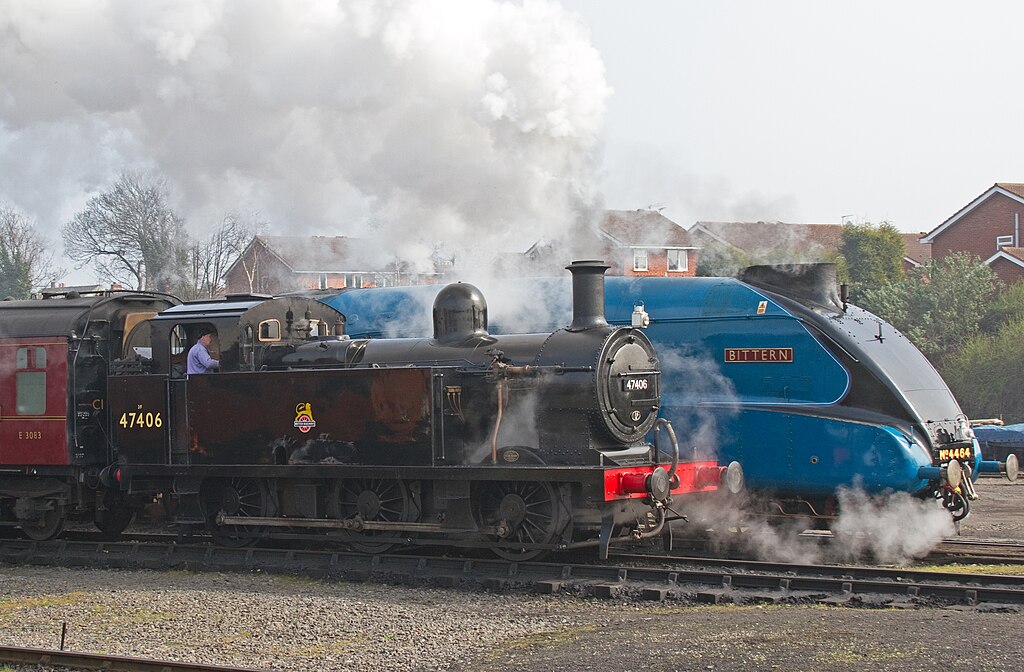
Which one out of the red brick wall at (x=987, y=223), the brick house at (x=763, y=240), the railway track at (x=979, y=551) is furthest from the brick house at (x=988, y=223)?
the railway track at (x=979, y=551)

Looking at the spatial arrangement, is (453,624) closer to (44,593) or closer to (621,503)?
(621,503)

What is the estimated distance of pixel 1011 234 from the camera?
4119 centimetres

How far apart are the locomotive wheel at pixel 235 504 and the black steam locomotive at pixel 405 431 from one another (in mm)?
21

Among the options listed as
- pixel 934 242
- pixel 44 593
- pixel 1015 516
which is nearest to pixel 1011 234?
pixel 934 242

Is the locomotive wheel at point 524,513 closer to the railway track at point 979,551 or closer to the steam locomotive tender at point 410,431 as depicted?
the steam locomotive tender at point 410,431

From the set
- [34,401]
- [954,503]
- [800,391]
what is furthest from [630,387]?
[34,401]

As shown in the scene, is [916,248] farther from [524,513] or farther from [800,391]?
[524,513]

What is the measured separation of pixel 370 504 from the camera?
35.8ft

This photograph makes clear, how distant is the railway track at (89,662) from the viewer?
275 inches

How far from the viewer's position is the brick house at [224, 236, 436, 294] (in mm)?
16250

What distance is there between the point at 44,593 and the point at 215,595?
5.71 feet

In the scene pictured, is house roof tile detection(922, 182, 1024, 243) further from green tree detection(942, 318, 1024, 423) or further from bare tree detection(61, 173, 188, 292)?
bare tree detection(61, 173, 188, 292)

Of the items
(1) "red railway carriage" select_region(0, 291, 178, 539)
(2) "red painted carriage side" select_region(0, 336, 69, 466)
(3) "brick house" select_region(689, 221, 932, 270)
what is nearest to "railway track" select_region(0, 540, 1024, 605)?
(1) "red railway carriage" select_region(0, 291, 178, 539)

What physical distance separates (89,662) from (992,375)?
27.1 m
